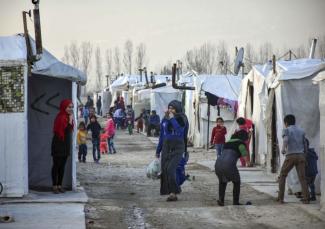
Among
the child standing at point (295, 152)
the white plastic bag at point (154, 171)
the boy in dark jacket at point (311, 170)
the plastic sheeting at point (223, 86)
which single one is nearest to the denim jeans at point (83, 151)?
the plastic sheeting at point (223, 86)

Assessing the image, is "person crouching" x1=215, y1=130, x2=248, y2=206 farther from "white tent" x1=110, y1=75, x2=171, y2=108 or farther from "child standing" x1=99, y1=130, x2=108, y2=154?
"white tent" x1=110, y1=75, x2=171, y2=108

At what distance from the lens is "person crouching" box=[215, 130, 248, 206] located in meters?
11.6

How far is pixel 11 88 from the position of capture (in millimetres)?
11992

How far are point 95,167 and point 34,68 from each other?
315 inches

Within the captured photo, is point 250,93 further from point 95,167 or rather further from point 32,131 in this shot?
point 32,131

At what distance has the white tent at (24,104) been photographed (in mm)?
11930

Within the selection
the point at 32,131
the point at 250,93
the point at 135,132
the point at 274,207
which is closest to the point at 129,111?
the point at 135,132

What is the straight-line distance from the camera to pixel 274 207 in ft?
37.6

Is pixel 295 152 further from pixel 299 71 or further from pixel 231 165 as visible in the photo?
pixel 299 71

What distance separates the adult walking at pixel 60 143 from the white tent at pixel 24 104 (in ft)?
1.68

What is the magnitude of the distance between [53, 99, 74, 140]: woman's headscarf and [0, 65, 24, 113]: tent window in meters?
1.01

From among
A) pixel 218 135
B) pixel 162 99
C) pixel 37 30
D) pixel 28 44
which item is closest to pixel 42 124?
pixel 28 44

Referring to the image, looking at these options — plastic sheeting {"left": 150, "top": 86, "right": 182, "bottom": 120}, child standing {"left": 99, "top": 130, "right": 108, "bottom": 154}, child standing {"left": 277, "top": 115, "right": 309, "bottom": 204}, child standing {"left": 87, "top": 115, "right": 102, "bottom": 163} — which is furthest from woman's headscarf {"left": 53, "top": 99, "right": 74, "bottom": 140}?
plastic sheeting {"left": 150, "top": 86, "right": 182, "bottom": 120}

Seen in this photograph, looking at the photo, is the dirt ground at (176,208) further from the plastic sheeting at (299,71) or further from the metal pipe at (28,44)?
the metal pipe at (28,44)
